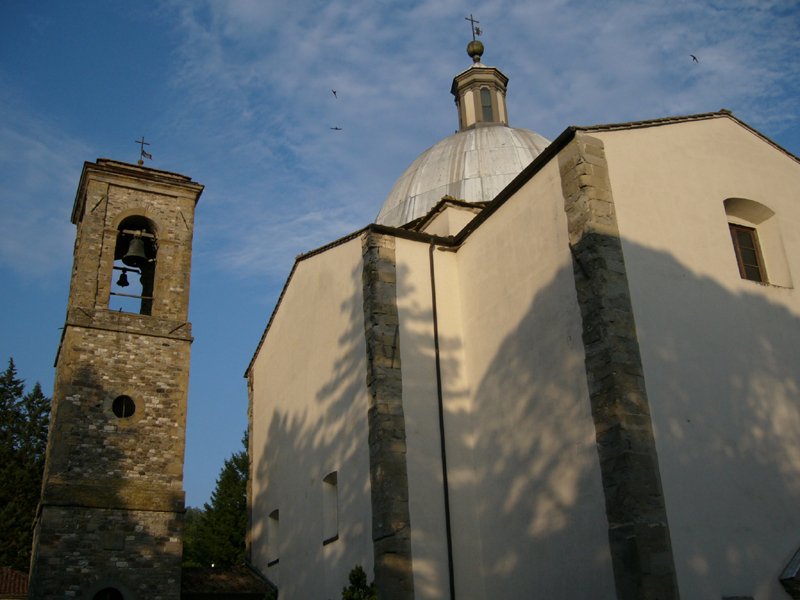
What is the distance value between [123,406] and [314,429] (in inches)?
181

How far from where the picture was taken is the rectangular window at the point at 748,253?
12219 mm

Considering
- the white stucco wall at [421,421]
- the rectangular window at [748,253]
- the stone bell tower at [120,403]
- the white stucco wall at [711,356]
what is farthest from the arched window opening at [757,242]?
the stone bell tower at [120,403]

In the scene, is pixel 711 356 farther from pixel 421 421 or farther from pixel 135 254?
pixel 135 254

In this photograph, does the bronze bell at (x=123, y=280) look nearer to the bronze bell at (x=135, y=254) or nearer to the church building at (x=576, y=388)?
the bronze bell at (x=135, y=254)

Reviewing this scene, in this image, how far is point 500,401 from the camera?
12453 mm

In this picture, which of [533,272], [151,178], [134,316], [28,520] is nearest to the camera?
[533,272]

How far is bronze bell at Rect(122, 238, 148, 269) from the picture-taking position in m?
18.5

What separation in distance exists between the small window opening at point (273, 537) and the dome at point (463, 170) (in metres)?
7.70

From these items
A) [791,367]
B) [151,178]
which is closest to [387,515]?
[791,367]

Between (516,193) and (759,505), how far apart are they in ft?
19.1

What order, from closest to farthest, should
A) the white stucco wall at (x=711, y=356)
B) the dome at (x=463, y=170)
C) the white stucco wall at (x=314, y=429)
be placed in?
the white stucco wall at (x=711, y=356), the white stucco wall at (x=314, y=429), the dome at (x=463, y=170)

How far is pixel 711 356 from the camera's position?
421 inches

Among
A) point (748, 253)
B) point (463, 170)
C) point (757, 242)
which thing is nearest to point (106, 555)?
point (463, 170)

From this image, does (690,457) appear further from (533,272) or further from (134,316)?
(134,316)
